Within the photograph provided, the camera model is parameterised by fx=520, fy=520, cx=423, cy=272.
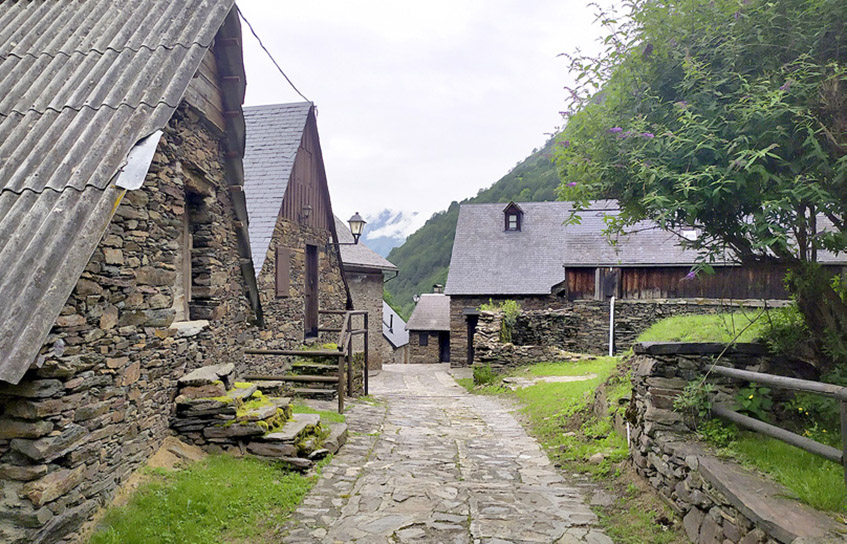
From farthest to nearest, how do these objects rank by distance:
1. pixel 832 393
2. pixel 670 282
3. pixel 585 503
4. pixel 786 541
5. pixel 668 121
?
pixel 670 282 → pixel 585 503 → pixel 668 121 → pixel 832 393 → pixel 786 541

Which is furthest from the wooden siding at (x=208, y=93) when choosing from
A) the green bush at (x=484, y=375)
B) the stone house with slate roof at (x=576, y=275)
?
the stone house with slate roof at (x=576, y=275)

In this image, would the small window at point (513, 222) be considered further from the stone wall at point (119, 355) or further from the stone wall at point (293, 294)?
the stone wall at point (119, 355)

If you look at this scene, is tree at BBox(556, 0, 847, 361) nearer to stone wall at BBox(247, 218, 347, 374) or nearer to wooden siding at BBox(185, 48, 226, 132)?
wooden siding at BBox(185, 48, 226, 132)

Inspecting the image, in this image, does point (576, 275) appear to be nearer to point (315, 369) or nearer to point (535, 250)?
point (535, 250)

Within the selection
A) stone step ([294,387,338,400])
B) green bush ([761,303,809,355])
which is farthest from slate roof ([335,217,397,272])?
green bush ([761,303,809,355])

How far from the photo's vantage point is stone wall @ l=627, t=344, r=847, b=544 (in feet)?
10.2

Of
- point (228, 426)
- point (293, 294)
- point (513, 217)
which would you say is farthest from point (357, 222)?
point (513, 217)

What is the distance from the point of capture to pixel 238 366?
8.13 meters

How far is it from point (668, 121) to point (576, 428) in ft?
16.0

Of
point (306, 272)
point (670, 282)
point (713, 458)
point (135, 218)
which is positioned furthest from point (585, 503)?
point (670, 282)

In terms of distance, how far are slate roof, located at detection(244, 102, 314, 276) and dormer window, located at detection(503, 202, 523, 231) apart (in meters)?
13.4

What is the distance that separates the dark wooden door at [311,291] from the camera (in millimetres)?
13760

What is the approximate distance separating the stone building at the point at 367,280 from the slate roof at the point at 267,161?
6.80 metres

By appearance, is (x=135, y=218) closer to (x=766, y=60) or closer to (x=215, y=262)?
(x=215, y=262)
